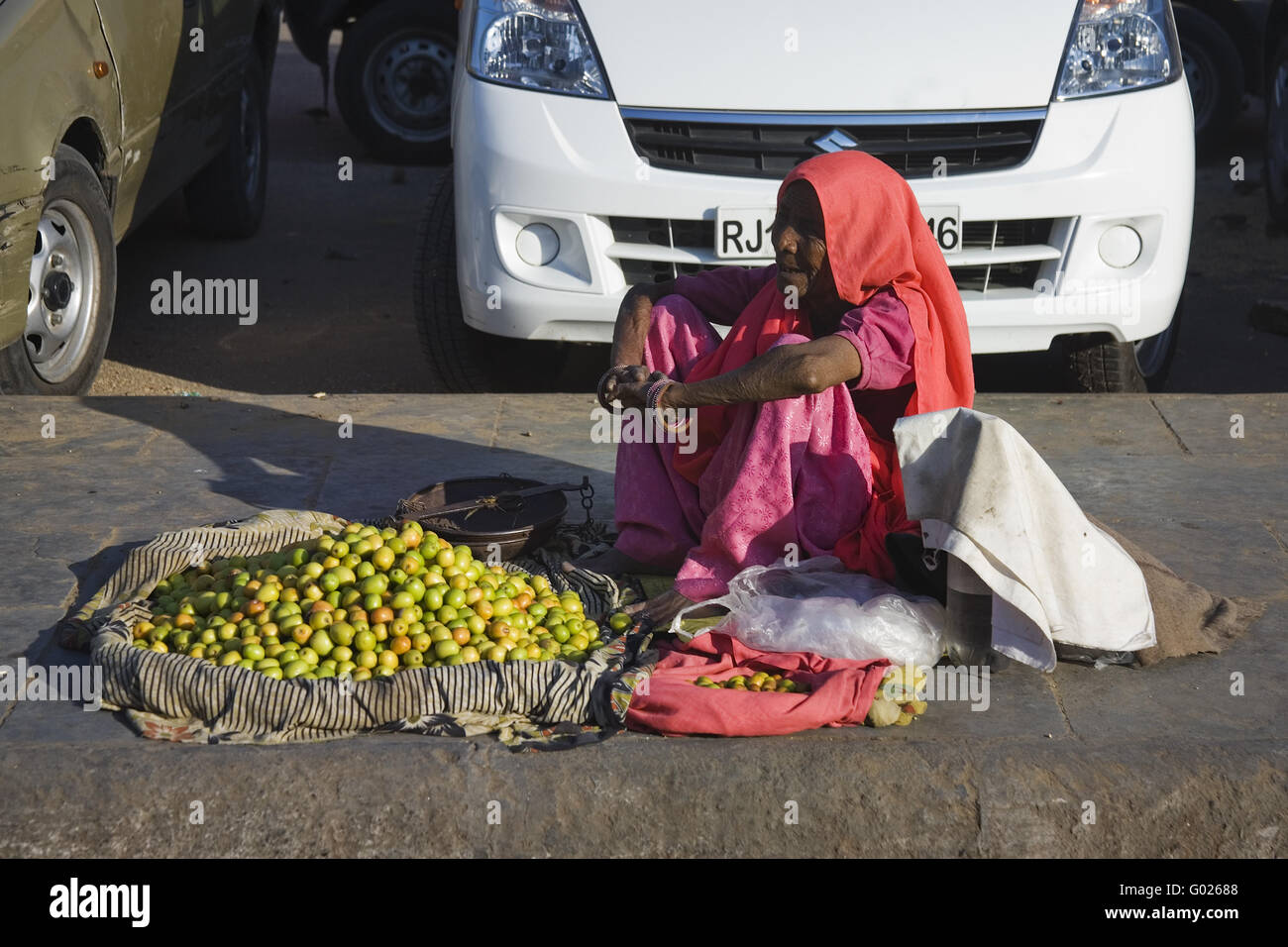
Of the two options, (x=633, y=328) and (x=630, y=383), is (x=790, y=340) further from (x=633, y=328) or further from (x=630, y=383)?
(x=633, y=328)

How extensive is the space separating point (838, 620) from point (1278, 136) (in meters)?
6.14

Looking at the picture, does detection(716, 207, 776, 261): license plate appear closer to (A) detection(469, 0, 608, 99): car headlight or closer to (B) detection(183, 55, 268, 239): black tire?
(A) detection(469, 0, 608, 99): car headlight

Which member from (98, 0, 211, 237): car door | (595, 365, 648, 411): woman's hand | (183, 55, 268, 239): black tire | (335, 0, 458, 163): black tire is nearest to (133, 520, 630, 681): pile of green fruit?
(595, 365, 648, 411): woman's hand

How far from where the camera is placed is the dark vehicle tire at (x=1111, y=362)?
5.35 metres

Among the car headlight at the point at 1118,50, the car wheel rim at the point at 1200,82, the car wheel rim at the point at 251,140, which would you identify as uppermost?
the car wheel rim at the point at 1200,82

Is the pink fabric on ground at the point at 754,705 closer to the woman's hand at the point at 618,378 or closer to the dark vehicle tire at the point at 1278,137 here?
the woman's hand at the point at 618,378

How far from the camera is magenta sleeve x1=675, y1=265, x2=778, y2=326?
4.03 metres

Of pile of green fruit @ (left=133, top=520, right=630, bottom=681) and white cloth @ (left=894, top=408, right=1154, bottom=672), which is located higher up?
white cloth @ (left=894, top=408, right=1154, bottom=672)

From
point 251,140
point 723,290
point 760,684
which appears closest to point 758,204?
point 723,290

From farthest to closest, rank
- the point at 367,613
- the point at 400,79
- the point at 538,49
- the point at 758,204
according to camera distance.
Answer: the point at 400,79 < the point at 538,49 < the point at 758,204 < the point at 367,613

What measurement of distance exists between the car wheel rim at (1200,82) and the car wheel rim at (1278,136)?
100cm

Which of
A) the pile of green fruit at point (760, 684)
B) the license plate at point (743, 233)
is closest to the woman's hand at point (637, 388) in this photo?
the pile of green fruit at point (760, 684)

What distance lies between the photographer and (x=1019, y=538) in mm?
3195

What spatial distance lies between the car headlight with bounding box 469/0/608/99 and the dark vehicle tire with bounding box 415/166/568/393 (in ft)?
2.07
